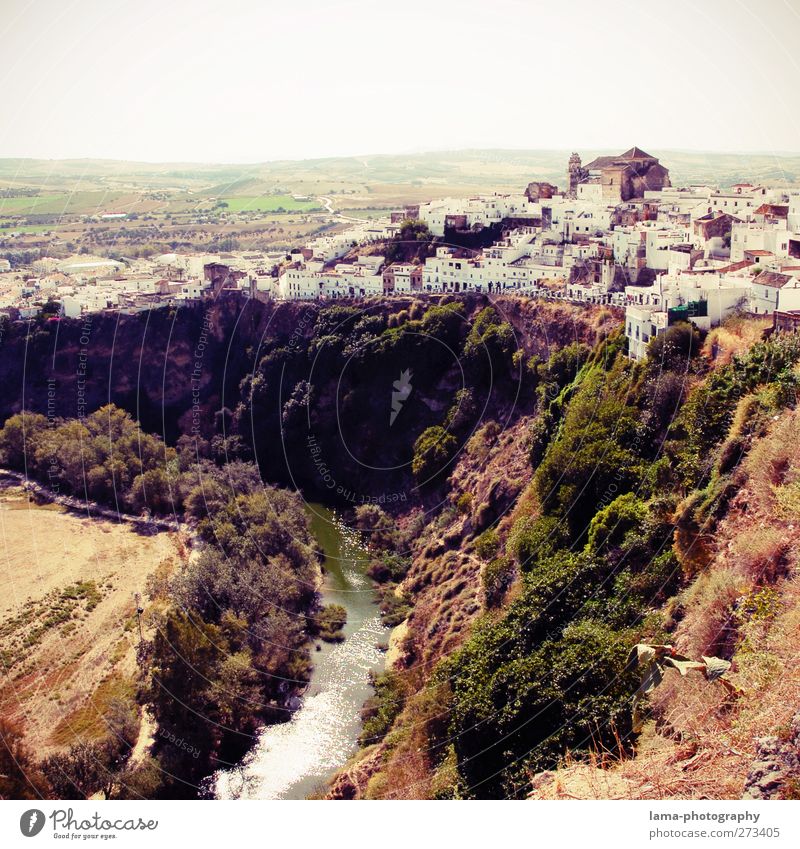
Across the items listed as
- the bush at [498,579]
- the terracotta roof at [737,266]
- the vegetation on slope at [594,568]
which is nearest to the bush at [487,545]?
the vegetation on slope at [594,568]

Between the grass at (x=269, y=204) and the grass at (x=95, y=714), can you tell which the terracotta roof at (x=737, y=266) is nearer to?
the grass at (x=95, y=714)

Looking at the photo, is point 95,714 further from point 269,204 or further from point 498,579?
point 269,204

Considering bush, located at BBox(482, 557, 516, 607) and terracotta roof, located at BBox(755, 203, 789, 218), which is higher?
terracotta roof, located at BBox(755, 203, 789, 218)

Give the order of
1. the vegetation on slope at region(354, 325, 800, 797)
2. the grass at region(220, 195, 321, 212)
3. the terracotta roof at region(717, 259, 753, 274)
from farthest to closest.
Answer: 1. the grass at region(220, 195, 321, 212)
2. the terracotta roof at region(717, 259, 753, 274)
3. the vegetation on slope at region(354, 325, 800, 797)

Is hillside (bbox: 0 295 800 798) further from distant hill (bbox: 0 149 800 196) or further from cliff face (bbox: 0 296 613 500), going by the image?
distant hill (bbox: 0 149 800 196)

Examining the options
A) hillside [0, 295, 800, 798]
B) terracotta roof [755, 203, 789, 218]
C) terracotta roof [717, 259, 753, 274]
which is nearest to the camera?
hillside [0, 295, 800, 798]

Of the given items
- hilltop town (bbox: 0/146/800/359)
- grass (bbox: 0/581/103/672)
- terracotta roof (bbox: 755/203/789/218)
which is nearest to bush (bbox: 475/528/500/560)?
hilltop town (bbox: 0/146/800/359)
